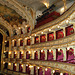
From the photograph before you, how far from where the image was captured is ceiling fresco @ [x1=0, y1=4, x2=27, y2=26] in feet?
66.4

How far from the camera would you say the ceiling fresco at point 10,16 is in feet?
66.4

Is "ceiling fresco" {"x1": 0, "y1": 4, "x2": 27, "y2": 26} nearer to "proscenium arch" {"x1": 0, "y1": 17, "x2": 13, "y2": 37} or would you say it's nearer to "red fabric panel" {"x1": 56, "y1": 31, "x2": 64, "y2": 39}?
"proscenium arch" {"x1": 0, "y1": 17, "x2": 13, "y2": 37}

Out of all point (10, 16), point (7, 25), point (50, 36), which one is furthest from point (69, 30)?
point (7, 25)

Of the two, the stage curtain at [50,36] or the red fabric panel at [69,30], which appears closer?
the red fabric panel at [69,30]

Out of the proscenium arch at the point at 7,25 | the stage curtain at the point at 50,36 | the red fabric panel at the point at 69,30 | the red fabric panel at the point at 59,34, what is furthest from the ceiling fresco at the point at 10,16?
the red fabric panel at the point at 69,30

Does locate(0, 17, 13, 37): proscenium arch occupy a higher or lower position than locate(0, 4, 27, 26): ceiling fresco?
lower

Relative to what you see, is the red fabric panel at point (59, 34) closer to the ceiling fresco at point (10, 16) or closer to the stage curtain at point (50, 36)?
the stage curtain at point (50, 36)

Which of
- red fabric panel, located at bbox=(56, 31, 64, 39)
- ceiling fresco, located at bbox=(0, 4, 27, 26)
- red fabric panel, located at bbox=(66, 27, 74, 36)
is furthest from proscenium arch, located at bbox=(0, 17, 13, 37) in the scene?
red fabric panel, located at bbox=(66, 27, 74, 36)

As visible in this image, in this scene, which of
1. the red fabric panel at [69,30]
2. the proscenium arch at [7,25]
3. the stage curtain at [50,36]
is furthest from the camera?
the proscenium arch at [7,25]

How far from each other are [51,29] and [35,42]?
18.7ft

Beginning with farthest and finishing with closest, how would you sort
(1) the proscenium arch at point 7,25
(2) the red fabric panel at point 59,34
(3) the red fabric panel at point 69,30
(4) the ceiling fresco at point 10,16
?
(1) the proscenium arch at point 7,25
(4) the ceiling fresco at point 10,16
(2) the red fabric panel at point 59,34
(3) the red fabric panel at point 69,30

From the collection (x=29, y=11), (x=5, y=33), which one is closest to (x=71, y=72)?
(x=29, y=11)

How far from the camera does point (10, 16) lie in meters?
22.4

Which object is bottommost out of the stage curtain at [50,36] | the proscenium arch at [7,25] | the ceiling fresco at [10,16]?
the stage curtain at [50,36]
